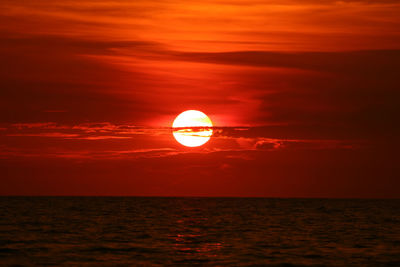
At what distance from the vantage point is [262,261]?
45.6 m

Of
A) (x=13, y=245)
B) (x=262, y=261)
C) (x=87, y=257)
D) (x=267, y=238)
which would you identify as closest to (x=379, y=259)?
(x=262, y=261)

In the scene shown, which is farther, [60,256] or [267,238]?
[267,238]

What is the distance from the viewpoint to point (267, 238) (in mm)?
62531

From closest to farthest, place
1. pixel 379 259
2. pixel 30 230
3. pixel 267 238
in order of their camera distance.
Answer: pixel 379 259 → pixel 267 238 → pixel 30 230

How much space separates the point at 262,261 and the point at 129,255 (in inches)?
402

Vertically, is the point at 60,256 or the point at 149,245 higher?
the point at 149,245

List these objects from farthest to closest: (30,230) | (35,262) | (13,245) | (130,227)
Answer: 1. (130,227)
2. (30,230)
3. (13,245)
4. (35,262)

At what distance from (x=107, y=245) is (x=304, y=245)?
17473 mm

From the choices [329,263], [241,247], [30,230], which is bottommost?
[329,263]

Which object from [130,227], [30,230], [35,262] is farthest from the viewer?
[130,227]

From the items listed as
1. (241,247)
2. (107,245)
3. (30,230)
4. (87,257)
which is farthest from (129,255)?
(30,230)

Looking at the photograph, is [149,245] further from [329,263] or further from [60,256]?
[329,263]

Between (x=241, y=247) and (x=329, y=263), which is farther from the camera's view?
(x=241, y=247)

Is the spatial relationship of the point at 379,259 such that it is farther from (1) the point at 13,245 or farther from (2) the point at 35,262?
(1) the point at 13,245
